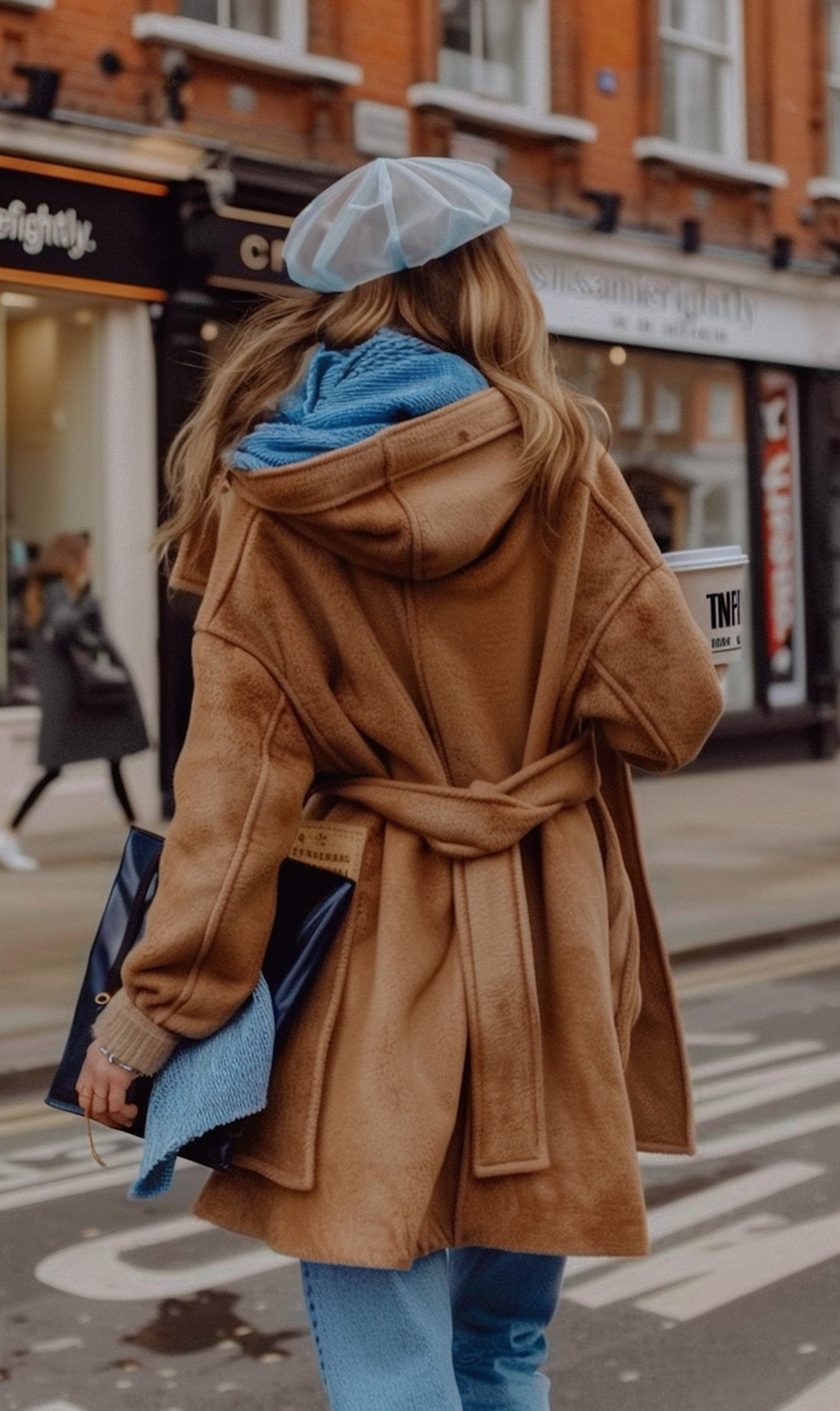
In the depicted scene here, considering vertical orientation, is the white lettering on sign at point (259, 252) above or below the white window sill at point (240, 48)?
below

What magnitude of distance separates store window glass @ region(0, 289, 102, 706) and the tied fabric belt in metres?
9.61

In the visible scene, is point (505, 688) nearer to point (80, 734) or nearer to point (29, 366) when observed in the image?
point (80, 734)

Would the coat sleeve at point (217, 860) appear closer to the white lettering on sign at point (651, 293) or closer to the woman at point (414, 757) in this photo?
the woman at point (414, 757)

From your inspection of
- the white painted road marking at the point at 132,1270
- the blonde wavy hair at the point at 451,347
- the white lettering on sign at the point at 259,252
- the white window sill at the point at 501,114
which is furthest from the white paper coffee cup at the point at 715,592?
the white window sill at the point at 501,114

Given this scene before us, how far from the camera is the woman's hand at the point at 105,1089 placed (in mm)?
2090

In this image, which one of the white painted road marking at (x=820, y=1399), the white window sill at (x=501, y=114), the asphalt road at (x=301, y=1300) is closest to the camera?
the white painted road marking at (x=820, y=1399)

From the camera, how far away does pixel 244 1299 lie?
382cm

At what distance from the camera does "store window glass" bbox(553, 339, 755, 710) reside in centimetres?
1509

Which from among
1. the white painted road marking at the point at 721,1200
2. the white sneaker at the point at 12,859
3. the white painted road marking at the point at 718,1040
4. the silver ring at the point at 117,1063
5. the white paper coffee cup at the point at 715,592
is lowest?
the white painted road marking at the point at 721,1200

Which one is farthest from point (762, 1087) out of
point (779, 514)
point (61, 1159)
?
point (779, 514)

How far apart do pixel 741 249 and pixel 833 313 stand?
4.10ft

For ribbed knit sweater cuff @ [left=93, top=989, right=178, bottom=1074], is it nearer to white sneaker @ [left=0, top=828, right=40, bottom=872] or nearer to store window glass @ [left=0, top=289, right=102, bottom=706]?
white sneaker @ [left=0, top=828, right=40, bottom=872]

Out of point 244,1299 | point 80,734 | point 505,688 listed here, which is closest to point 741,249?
point 80,734

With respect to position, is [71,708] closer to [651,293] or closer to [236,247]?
[236,247]
